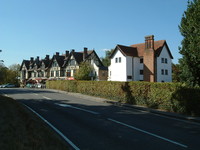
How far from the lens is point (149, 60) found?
41.3m

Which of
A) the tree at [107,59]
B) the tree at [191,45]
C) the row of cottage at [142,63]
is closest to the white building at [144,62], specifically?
the row of cottage at [142,63]

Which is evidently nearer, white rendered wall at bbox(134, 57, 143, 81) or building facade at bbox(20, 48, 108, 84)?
white rendered wall at bbox(134, 57, 143, 81)

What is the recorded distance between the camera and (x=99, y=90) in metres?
26.1

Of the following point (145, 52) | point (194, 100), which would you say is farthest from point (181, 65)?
point (145, 52)

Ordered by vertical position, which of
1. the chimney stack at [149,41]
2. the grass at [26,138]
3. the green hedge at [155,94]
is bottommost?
the grass at [26,138]

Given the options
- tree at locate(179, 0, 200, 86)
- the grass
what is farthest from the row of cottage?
the grass

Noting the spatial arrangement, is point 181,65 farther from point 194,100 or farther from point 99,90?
point 99,90

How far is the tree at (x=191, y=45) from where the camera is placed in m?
13.8

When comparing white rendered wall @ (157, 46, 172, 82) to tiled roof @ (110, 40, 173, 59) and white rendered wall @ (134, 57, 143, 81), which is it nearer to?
tiled roof @ (110, 40, 173, 59)

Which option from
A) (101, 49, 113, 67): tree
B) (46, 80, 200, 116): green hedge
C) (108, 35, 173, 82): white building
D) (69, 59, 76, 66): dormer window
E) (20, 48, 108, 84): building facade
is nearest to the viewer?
(46, 80, 200, 116): green hedge

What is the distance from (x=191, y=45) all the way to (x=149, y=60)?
2767 centimetres

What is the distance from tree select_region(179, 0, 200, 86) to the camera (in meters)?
13.8

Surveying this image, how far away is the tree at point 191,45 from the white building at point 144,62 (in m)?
A: 25.5

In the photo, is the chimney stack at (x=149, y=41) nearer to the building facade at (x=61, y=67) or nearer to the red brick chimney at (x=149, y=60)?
the red brick chimney at (x=149, y=60)
